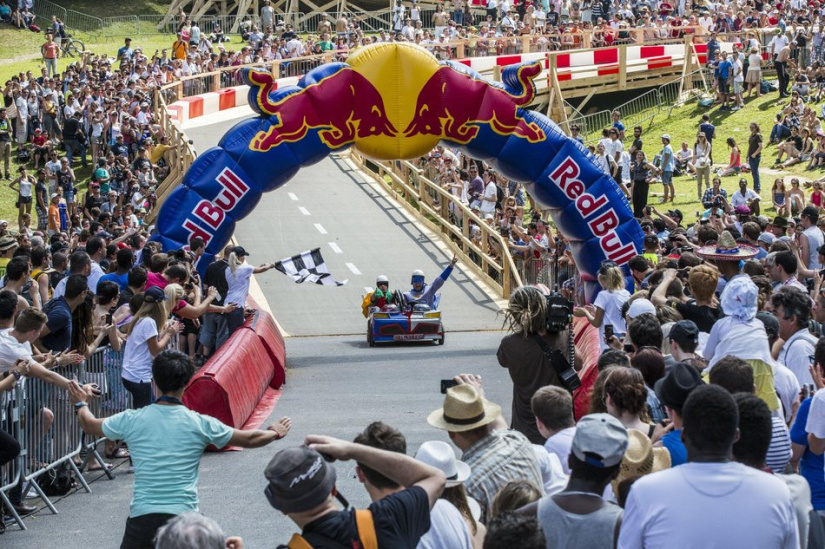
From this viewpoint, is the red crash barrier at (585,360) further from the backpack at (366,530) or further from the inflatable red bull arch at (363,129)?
the backpack at (366,530)

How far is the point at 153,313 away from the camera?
36.6 feet

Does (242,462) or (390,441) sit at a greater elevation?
(390,441)

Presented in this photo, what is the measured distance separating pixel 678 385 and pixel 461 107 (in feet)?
40.5

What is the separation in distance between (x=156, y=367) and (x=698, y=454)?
322cm

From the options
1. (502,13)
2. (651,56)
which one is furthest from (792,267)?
(502,13)

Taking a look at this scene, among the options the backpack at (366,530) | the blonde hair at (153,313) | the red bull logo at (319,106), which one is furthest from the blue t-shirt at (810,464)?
the red bull logo at (319,106)

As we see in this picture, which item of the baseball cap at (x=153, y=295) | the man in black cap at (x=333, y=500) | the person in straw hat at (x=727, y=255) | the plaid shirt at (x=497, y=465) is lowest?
the person in straw hat at (x=727, y=255)

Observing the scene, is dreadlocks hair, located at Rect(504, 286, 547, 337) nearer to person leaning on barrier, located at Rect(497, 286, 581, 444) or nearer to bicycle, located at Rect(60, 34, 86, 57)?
person leaning on barrier, located at Rect(497, 286, 581, 444)

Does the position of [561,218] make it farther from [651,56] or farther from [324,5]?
[324,5]

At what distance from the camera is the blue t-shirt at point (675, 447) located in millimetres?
6348

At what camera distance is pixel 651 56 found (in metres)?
41.7

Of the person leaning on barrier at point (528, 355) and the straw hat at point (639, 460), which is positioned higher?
the straw hat at point (639, 460)

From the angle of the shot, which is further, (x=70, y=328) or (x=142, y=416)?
(x=70, y=328)

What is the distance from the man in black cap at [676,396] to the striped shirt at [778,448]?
1.89 feet
